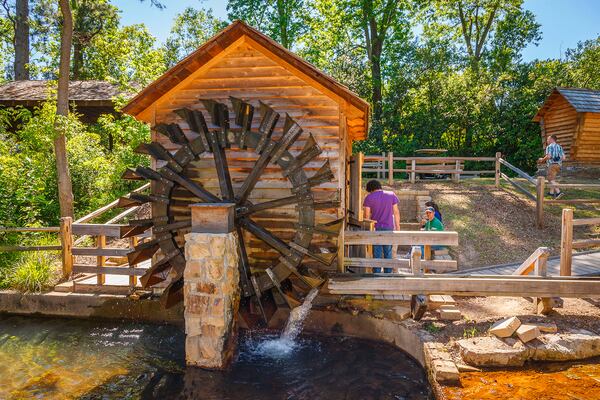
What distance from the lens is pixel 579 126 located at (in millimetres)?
15680

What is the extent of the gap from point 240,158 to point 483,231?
23.6ft

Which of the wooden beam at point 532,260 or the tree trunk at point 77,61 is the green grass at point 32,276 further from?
the tree trunk at point 77,61

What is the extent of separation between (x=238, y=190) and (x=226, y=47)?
6.90 feet

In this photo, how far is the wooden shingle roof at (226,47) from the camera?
17.9 ft

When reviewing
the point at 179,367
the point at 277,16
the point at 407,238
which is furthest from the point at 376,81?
the point at 179,367

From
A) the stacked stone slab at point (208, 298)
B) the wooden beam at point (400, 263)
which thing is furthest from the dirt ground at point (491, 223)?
the stacked stone slab at point (208, 298)

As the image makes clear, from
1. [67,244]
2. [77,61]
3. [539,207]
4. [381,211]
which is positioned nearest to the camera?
[381,211]

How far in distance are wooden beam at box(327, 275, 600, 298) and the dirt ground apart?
12.3 ft

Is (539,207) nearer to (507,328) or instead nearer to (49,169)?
(507,328)

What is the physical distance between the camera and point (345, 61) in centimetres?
2028

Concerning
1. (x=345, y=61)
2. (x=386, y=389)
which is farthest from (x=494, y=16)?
(x=386, y=389)

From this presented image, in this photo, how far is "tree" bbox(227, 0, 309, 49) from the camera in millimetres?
20406

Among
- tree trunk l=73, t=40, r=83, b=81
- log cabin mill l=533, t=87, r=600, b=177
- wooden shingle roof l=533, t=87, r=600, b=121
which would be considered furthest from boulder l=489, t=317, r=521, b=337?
tree trunk l=73, t=40, r=83, b=81

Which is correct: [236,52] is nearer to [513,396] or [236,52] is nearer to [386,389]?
[386,389]
